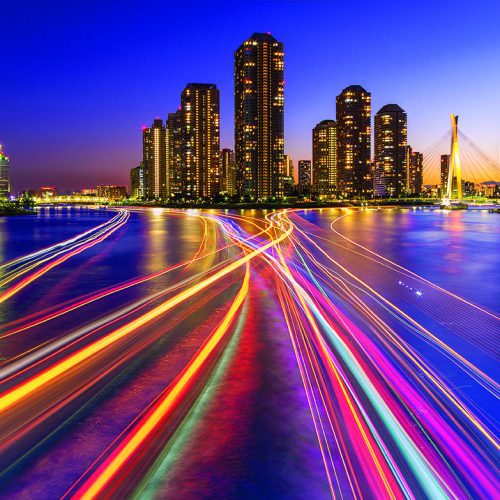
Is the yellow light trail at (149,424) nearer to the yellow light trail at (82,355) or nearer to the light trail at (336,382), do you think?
the light trail at (336,382)

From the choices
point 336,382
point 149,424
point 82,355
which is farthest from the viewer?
point 82,355

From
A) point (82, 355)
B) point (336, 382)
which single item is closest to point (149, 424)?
point (336, 382)

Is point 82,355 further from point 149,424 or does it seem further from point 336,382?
point 336,382

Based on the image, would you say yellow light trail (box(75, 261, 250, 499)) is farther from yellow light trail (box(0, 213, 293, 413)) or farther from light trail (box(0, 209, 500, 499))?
yellow light trail (box(0, 213, 293, 413))

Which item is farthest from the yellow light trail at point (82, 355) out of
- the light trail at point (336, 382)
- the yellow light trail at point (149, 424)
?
the yellow light trail at point (149, 424)

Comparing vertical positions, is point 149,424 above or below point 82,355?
below

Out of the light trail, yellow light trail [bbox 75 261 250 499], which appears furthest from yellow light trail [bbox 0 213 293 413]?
yellow light trail [bbox 75 261 250 499]

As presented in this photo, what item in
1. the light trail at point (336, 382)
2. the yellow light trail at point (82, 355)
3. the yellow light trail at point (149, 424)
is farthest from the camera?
the yellow light trail at point (82, 355)

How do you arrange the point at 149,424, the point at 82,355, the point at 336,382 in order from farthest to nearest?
the point at 82,355 → the point at 336,382 → the point at 149,424

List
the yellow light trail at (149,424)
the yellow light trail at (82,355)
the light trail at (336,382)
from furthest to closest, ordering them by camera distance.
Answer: the yellow light trail at (82,355) < the light trail at (336,382) < the yellow light trail at (149,424)

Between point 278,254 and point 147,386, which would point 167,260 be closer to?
point 278,254

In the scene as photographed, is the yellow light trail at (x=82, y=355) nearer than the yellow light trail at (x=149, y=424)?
No
